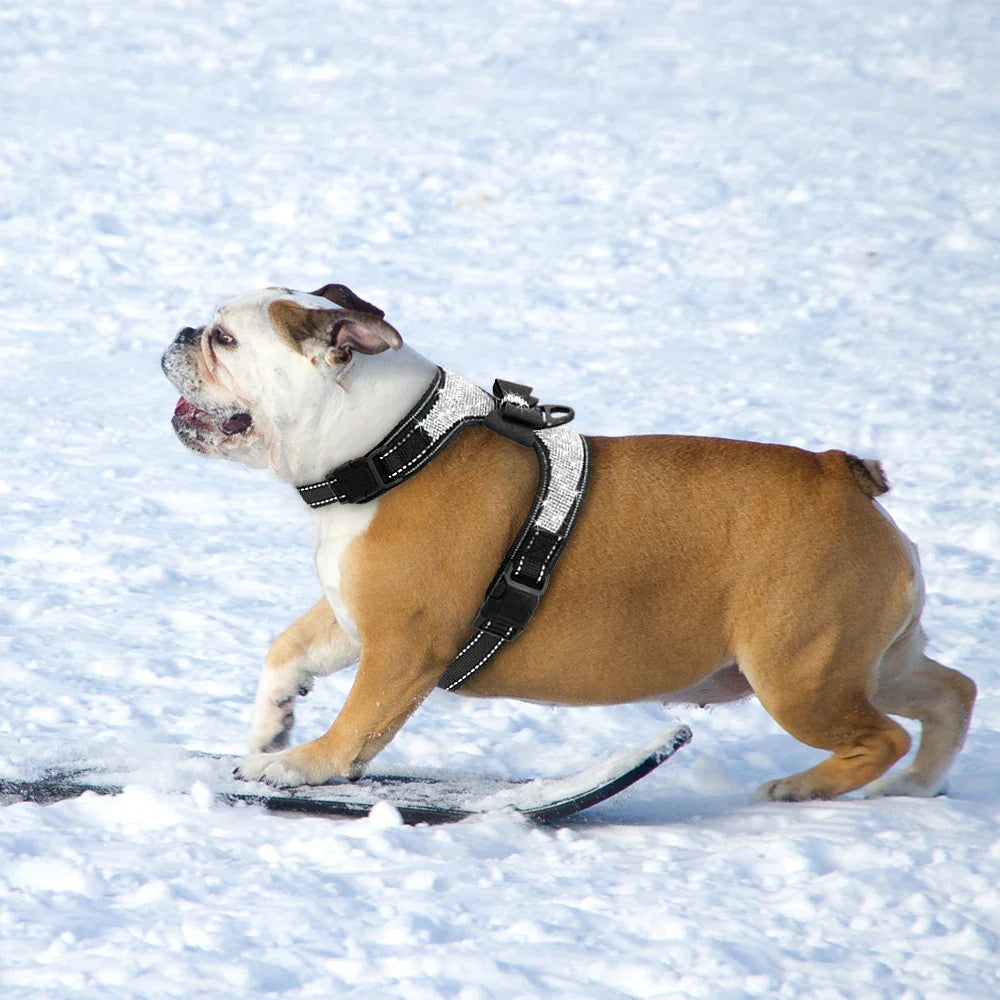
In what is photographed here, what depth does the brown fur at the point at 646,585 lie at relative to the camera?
3.52 m

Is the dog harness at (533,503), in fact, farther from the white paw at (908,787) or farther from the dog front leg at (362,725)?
the white paw at (908,787)

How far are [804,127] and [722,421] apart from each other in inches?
217

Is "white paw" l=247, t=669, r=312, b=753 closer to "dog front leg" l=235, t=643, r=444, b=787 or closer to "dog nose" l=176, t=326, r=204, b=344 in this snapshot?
"dog front leg" l=235, t=643, r=444, b=787

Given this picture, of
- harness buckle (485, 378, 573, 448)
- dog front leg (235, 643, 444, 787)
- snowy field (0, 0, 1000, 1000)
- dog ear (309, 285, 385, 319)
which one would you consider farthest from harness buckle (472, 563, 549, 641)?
dog ear (309, 285, 385, 319)

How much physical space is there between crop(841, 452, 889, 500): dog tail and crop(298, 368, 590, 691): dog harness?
29.4 inches

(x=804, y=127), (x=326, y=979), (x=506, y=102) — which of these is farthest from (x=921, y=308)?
(x=326, y=979)

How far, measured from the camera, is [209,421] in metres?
3.61

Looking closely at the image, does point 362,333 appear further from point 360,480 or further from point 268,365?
point 360,480

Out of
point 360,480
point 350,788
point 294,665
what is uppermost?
point 360,480

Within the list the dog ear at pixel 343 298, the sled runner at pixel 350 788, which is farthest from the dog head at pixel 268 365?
the sled runner at pixel 350 788

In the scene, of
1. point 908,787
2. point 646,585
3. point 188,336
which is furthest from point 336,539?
point 908,787

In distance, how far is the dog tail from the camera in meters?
3.78

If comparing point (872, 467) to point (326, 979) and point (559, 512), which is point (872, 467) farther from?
point (326, 979)

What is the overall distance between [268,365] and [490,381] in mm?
4323
